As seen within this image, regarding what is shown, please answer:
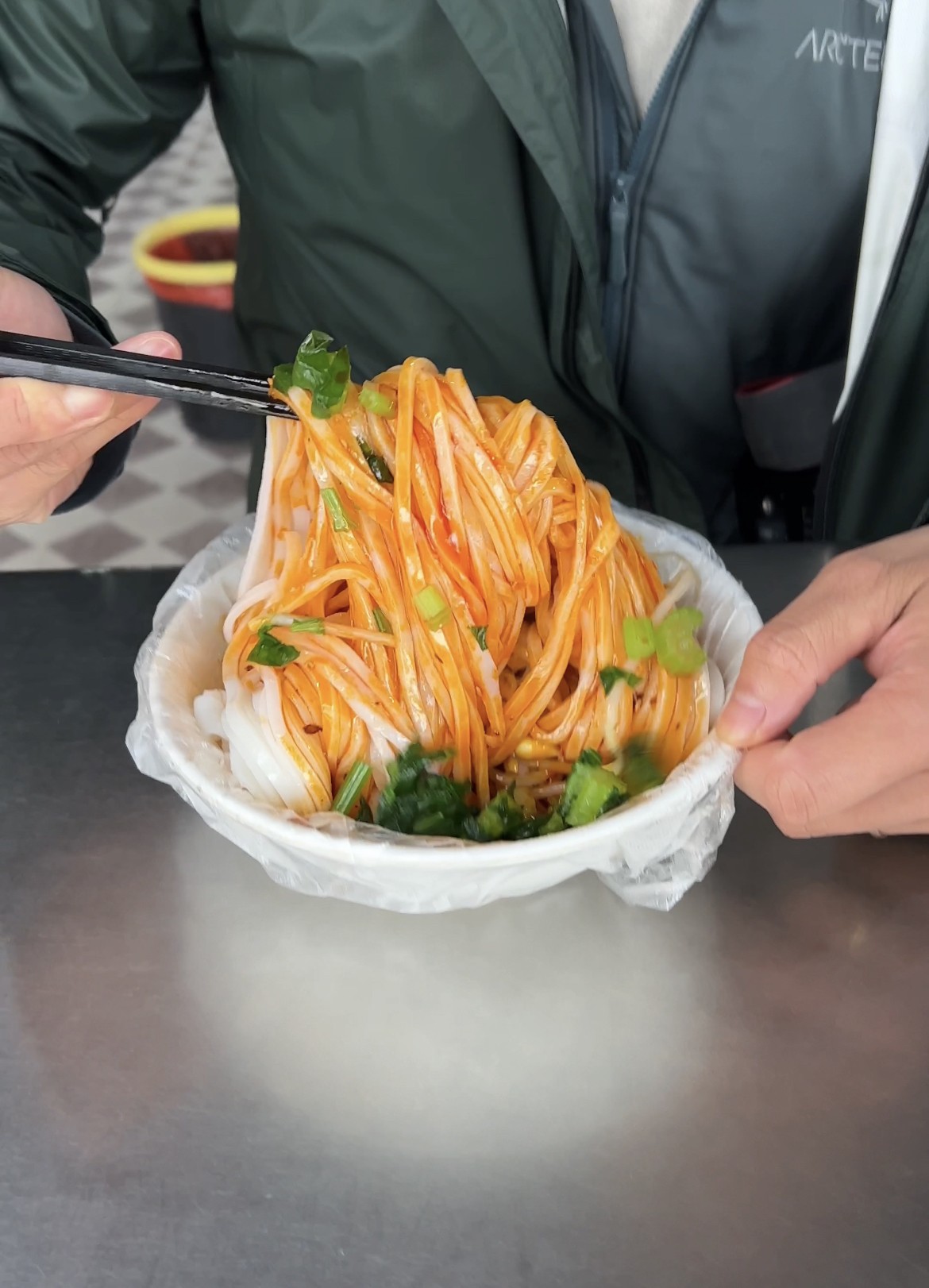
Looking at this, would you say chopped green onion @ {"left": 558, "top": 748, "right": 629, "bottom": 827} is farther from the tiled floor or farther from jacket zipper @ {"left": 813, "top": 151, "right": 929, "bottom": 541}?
the tiled floor

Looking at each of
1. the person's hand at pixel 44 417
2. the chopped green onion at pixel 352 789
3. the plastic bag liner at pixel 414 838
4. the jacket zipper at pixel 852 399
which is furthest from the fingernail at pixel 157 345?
the jacket zipper at pixel 852 399

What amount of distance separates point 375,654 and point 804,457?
2.72 ft

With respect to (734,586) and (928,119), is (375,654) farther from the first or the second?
(928,119)

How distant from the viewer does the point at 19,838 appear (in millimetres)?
892

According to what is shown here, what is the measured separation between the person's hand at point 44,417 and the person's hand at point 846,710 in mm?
548

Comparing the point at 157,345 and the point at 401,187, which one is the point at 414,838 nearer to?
the point at 157,345

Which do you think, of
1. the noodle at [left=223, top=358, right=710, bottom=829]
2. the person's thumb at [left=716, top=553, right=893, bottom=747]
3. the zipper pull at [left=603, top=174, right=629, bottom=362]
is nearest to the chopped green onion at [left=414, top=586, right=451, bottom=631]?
the noodle at [left=223, top=358, right=710, bottom=829]

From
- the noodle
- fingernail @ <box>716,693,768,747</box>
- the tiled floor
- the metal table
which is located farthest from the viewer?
the tiled floor

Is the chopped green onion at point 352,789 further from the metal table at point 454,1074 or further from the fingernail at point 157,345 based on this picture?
the fingernail at point 157,345

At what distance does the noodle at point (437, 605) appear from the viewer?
32.2 inches

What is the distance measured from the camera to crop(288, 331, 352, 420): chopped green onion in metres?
0.81

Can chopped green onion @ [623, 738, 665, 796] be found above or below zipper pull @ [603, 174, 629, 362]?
below

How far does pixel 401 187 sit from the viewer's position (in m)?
1.15

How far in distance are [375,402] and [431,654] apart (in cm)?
22
